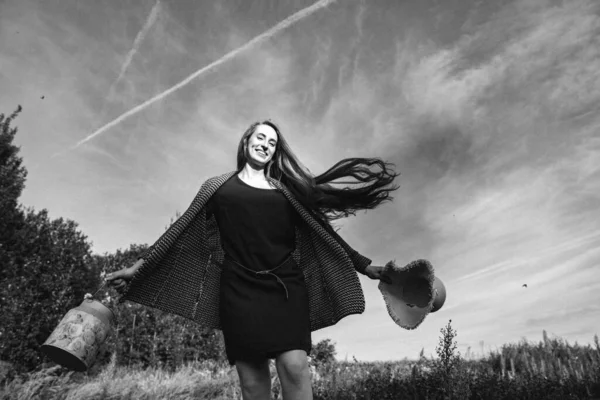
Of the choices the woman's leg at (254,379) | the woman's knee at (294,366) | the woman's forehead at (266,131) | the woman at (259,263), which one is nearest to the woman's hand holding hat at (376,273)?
the woman at (259,263)

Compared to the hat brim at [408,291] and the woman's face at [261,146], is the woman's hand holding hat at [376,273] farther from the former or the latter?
the woman's face at [261,146]

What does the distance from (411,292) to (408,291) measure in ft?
0.09

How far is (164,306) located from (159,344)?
8533mm

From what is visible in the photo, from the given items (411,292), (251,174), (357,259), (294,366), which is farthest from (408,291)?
(251,174)

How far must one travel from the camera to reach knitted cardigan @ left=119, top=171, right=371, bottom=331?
12.3 feet

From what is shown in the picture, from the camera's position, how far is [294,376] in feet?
10.00

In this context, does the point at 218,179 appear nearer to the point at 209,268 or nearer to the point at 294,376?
the point at 209,268

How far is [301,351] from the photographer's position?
3141 mm

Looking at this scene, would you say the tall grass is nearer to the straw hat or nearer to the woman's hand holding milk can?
the straw hat

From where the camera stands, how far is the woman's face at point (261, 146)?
12.7ft

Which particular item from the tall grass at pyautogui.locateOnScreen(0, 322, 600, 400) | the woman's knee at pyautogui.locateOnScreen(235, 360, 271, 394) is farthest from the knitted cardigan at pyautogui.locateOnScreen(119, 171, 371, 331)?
the tall grass at pyautogui.locateOnScreen(0, 322, 600, 400)

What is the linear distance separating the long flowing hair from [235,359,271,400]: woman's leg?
1195mm

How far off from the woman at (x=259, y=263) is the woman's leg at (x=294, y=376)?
0.07ft

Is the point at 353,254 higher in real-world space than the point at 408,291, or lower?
higher
